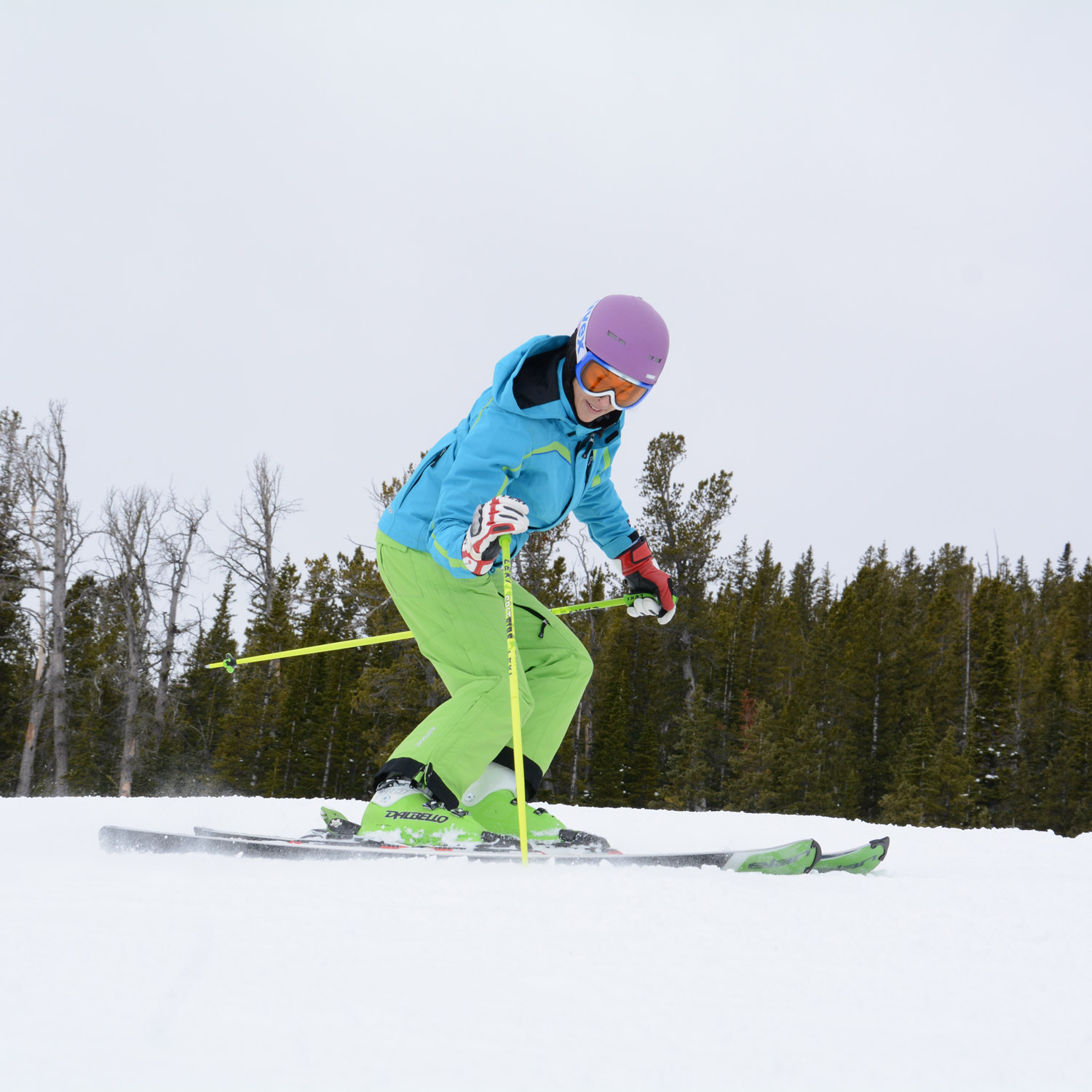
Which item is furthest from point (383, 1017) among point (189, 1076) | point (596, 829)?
point (596, 829)

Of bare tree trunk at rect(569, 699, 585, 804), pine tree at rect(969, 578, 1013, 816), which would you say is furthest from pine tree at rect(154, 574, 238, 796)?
pine tree at rect(969, 578, 1013, 816)

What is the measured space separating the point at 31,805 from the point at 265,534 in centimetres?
2575

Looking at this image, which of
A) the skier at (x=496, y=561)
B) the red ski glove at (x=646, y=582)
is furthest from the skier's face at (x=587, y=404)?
the red ski glove at (x=646, y=582)

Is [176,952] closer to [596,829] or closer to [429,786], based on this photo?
[429,786]

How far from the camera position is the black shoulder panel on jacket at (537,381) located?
2953 mm

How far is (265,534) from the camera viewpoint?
2919cm

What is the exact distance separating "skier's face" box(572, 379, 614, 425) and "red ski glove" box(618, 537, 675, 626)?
3.09 feet

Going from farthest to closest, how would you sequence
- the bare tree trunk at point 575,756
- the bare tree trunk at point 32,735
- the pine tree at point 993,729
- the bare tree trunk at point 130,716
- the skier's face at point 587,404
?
the pine tree at point 993,729 → the bare tree trunk at point 575,756 → the bare tree trunk at point 130,716 → the bare tree trunk at point 32,735 → the skier's face at point 587,404

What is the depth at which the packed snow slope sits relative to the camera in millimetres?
1010

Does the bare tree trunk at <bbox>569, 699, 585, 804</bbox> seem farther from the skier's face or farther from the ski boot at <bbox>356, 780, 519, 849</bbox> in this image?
the skier's face

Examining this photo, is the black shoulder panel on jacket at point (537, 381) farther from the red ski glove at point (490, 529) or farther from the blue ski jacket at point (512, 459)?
the red ski glove at point (490, 529)

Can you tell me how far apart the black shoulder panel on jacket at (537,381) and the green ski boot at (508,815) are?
1.41m

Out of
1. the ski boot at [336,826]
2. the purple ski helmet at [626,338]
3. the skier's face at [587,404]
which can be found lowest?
the ski boot at [336,826]

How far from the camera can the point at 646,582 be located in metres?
3.88
